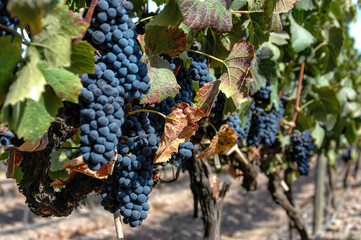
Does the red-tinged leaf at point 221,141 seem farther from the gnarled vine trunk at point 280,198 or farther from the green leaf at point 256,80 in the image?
the gnarled vine trunk at point 280,198

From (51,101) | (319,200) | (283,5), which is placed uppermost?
(283,5)

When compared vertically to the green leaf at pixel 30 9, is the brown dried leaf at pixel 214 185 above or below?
below

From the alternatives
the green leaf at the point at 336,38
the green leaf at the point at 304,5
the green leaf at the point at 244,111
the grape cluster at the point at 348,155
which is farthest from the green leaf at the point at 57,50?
the grape cluster at the point at 348,155

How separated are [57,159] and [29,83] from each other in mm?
853

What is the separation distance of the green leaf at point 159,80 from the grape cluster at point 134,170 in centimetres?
10

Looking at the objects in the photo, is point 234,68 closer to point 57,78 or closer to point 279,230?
point 57,78

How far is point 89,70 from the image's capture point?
89 centimetres

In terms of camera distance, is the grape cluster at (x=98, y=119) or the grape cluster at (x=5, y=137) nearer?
the grape cluster at (x=98, y=119)

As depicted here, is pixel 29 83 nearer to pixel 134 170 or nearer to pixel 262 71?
pixel 134 170

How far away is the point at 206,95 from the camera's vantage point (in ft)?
4.25

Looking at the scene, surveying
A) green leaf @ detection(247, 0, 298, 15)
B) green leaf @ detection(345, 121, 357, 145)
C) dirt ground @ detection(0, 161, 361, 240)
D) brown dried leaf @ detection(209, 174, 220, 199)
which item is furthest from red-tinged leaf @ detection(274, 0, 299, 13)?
dirt ground @ detection(0, 161, 361, 240)

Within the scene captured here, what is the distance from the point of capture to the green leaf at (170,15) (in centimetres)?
109

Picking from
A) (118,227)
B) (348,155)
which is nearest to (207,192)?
(118,227)

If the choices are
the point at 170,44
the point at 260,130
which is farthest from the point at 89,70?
the point at 260,130
